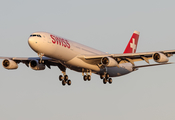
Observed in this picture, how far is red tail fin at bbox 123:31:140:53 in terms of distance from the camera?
74.6m

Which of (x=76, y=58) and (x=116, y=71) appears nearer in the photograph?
(x=76, y=58)

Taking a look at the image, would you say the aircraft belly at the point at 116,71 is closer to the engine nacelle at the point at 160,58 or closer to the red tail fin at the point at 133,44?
the red tail fin at the point at 133,44

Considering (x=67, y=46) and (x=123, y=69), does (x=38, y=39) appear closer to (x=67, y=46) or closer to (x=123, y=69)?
(x=67, y=46)

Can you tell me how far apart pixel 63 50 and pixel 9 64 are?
11.1 meters

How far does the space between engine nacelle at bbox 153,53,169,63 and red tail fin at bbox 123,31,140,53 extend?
1840 cm

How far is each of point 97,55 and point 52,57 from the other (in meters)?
7.08

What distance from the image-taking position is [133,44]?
3017 inches

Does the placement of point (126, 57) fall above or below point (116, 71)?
above

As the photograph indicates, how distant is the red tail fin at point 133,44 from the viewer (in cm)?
7460

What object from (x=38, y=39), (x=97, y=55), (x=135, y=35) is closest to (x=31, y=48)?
(x=38, y=39)

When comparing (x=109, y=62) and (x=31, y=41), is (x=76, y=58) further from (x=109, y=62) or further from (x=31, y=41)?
(x=31, y=41)

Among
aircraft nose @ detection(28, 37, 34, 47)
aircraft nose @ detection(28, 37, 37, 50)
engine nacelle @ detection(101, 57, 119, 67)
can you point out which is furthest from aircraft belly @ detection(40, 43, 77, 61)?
engine nacelle @ detection(101, 57, 119, 67)

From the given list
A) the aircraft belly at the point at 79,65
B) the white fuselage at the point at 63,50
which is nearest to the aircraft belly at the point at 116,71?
the white fuselage at the point at 63,50

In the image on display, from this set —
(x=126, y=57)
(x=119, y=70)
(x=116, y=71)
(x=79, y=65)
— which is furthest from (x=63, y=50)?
(x=119, y=70)
